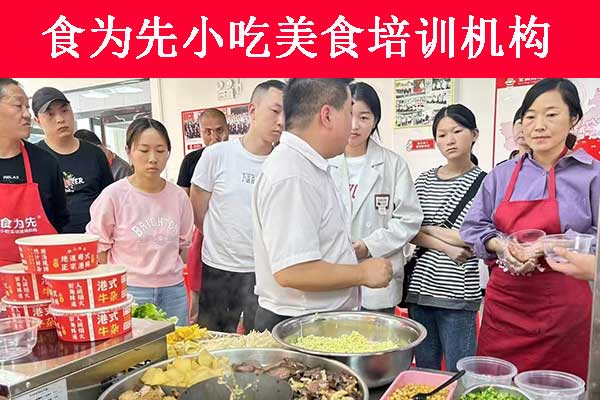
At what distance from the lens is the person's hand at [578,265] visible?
1060 mm

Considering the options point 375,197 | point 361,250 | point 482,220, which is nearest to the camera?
point 482,220

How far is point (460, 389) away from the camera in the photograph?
102cm

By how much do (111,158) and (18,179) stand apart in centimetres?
52

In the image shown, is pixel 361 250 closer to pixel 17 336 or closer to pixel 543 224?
pixel 543 224

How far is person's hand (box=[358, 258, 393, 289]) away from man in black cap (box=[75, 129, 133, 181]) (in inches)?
48.4

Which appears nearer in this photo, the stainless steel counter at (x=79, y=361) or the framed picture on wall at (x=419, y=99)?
the stainless steel counter at (x=79, y=361)

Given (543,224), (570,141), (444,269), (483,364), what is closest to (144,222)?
(444,269)

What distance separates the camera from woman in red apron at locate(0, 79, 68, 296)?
4.81 feet

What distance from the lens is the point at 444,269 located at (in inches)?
76.0

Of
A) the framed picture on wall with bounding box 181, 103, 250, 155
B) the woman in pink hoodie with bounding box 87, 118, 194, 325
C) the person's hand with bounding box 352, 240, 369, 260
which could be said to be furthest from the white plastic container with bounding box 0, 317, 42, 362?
the framed picture on wall with bounding box 181, 103, 250, 155

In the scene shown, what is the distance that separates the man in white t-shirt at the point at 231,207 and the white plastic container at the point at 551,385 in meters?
1.34

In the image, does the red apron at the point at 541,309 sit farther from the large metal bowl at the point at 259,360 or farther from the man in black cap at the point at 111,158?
the man in black cap at the point at 111,158

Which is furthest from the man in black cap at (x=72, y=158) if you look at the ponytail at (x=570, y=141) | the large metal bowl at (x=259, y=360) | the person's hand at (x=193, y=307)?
the ponytail at (x=570, y=141)

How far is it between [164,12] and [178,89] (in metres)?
0.51
